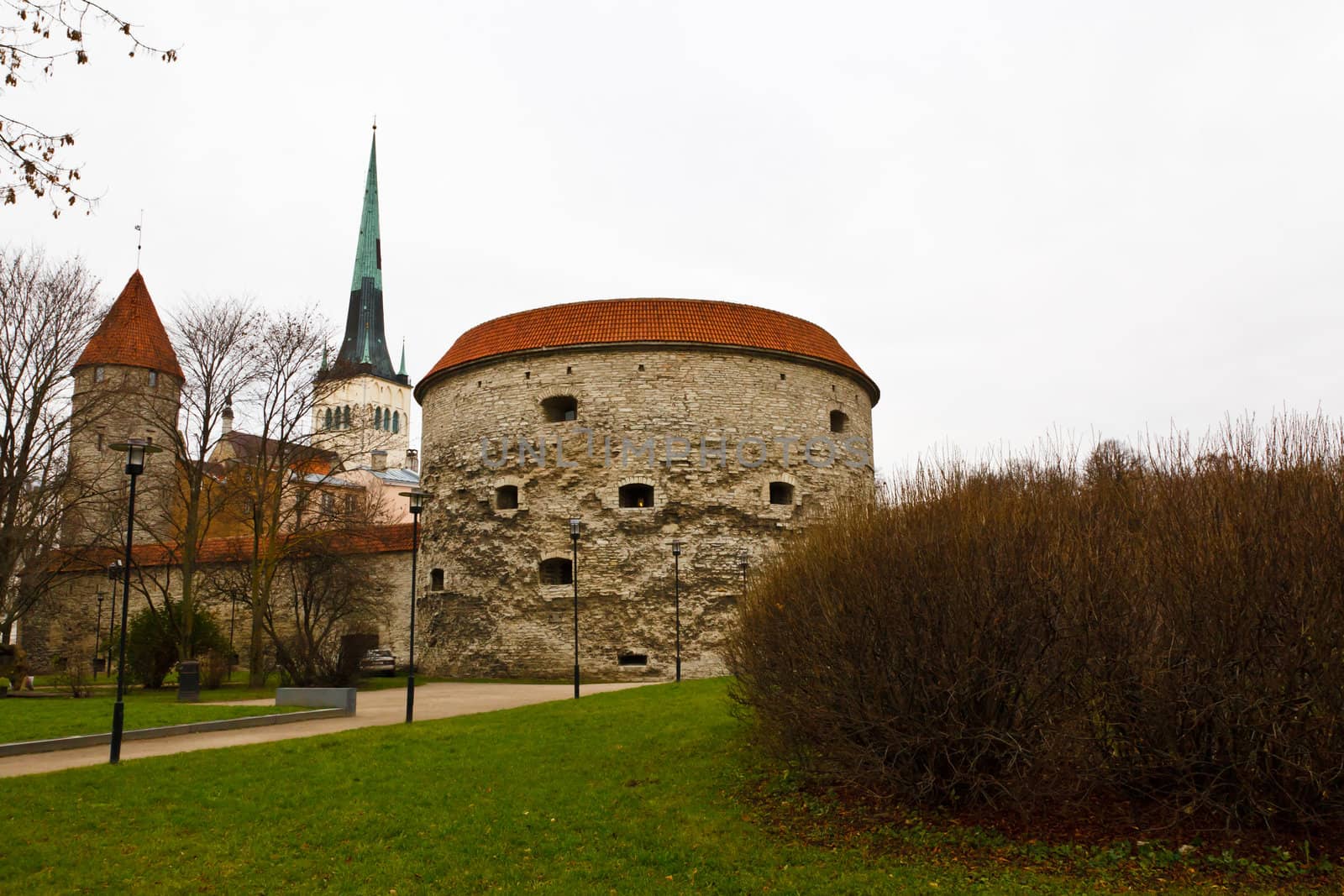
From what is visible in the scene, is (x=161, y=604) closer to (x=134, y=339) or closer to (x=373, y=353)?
(x=134, y=339)

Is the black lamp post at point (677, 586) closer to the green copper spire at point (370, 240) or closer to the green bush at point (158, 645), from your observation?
the green bush at point (158, 645)

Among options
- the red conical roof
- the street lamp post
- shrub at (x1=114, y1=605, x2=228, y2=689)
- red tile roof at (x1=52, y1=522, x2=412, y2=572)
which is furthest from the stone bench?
the red conical roof

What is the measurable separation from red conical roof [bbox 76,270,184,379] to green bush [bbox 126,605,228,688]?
1421 cm

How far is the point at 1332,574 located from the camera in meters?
4.52

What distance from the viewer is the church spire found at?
55.9 m

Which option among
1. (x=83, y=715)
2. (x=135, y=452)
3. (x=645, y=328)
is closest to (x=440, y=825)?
(x=135, y=452)

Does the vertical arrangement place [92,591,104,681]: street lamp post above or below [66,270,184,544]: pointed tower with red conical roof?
below

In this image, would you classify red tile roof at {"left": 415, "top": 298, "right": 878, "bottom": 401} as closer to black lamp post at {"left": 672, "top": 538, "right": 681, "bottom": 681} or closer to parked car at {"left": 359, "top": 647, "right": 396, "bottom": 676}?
black lamp post at {"left": 672, "top": 538, "right": 681, "bottom": 681}

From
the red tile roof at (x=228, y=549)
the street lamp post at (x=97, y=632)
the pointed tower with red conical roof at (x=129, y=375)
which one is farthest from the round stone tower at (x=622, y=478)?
the pointed tower with red conical roof at (x=129, y=375)

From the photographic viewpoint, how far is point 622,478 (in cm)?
2002

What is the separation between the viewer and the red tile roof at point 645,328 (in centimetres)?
2042

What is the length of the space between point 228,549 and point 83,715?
50.4 ft

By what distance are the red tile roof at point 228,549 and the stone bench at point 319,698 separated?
930cm

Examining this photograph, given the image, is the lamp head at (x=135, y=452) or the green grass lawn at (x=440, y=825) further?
the lamp head at (x=135, y=452)
